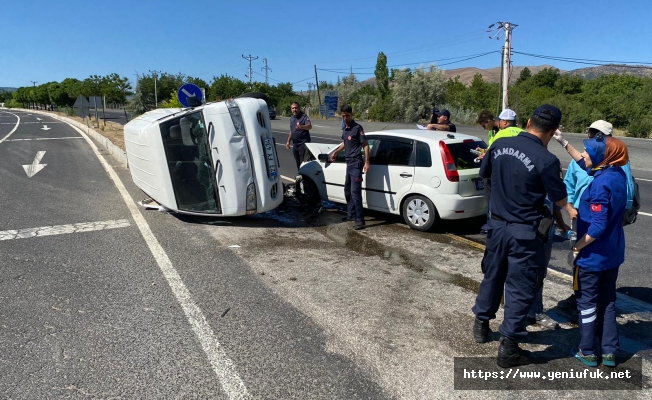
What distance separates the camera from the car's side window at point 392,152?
7.01 metres

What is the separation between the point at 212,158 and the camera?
664 centimetres

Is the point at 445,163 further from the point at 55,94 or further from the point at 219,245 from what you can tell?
the point at 55,94

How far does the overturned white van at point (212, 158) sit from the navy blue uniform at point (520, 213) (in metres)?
4.12

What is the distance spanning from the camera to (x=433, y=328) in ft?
12.9

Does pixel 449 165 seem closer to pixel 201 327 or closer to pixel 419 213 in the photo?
pixel 419 213

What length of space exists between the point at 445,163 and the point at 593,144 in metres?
3.27

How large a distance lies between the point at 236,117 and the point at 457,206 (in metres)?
3.33

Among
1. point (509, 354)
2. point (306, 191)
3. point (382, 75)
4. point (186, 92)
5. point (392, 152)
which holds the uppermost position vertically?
point (382, 75)

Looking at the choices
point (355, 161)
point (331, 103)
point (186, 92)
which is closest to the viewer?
point (355, 161)

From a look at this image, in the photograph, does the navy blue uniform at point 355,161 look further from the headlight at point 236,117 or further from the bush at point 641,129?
the bush at point 641,129

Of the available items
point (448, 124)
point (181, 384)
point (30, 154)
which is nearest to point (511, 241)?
point (181, 384)

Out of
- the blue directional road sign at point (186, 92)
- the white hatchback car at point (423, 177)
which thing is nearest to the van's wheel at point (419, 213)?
the white hatchback car at point (423, 177)

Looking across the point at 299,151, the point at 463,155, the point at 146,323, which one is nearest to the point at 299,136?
the point at 299,151

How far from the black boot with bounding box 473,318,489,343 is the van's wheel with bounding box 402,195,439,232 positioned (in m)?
3.15
